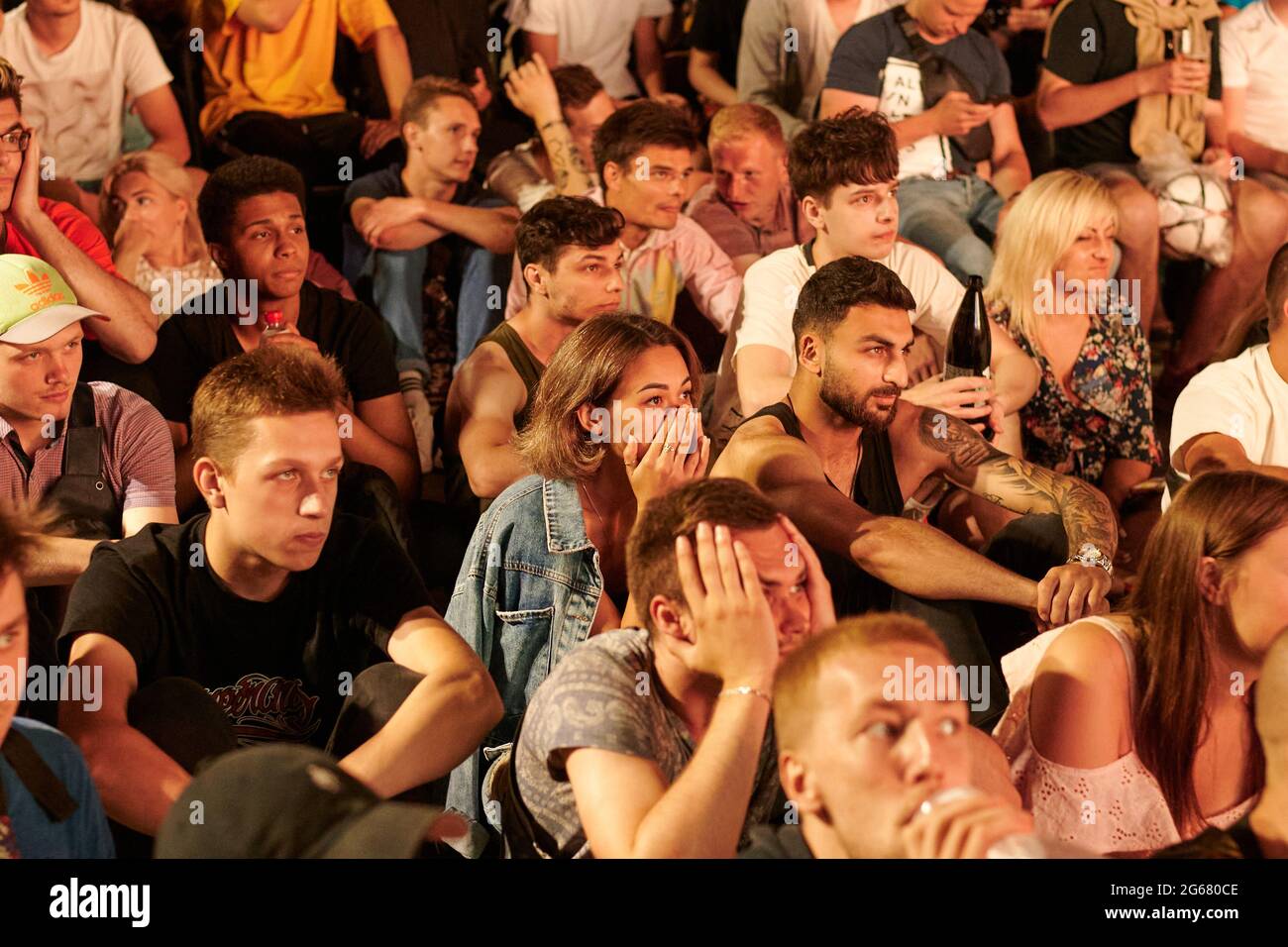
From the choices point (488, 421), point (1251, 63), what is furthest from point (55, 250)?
point (1251, 63)

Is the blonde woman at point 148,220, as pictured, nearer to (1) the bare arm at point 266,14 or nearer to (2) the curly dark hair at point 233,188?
(2) the curly dark hair at point 233,188

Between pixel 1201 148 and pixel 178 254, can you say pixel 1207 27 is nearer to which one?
pixel 1201 148

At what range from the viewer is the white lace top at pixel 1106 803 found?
229 centimetres

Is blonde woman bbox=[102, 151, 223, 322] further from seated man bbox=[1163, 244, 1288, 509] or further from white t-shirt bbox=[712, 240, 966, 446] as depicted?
seated man bbox=[1163, 244, 1288, 509]

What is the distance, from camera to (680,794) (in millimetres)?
1933

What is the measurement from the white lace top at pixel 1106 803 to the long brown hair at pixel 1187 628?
4 centimetres

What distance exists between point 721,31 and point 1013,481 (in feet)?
8.36

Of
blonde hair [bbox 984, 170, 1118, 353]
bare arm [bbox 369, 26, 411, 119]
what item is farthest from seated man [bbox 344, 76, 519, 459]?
blonde hair [bbox 984, 170, 1118, 353]

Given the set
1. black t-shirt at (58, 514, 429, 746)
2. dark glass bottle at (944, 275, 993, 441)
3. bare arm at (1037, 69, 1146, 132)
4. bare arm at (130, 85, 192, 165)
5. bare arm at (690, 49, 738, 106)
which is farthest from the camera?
bare arm at (690, 49, 738, 106)

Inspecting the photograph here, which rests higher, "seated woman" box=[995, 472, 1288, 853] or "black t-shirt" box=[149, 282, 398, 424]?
"black t-shirt" box=[149, 282, 398, 424]

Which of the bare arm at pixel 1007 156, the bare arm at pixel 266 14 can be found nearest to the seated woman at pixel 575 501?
the bare arm at pixel 266 14

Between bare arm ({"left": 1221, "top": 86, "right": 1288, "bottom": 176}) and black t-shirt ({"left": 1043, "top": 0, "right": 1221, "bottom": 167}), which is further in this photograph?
bare arm ({"left": 1221, "top": 86, "right": 1288, "bottom": 176})

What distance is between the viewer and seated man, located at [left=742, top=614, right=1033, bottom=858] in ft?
5.67
